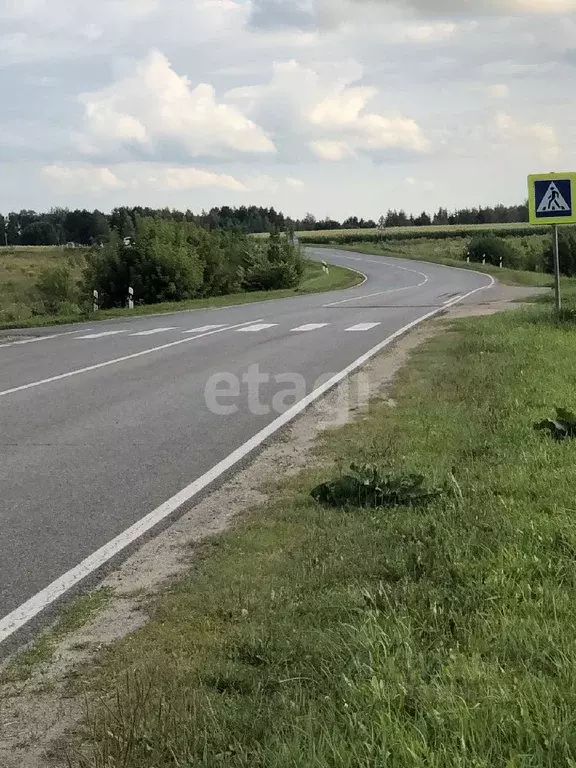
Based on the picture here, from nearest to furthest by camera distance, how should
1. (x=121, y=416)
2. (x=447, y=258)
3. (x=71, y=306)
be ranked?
1. (x=121, y=416)
2. (x=71, y=306)
3. (x=447, y=258)

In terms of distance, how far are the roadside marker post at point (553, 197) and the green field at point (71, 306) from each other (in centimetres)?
1474

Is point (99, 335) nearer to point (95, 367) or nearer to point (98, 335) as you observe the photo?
point (98, 335)

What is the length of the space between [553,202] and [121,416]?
9751mm

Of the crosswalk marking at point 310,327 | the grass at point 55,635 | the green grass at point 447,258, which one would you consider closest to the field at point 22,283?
the crosswalk marking at point 310,327

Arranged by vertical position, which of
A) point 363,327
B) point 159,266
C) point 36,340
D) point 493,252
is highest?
point 159,266

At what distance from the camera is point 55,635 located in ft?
15.1

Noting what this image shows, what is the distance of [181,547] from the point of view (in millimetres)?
5953

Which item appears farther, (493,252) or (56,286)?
(493,252)

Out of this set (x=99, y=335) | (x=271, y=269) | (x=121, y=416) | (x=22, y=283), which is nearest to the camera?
(x=121, y=416)

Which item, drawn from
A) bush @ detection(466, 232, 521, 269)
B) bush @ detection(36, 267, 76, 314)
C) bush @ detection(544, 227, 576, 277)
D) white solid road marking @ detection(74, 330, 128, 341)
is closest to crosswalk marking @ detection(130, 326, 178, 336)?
white solid road marking @ detection(74, 330, 128, 341)

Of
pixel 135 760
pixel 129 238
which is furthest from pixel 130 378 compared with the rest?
pixel 129 238

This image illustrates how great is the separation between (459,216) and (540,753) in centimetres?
17216

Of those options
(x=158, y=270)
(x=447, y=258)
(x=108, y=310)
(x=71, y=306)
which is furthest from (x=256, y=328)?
(x=447, y=258)

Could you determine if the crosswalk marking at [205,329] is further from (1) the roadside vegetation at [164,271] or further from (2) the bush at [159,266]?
(2) the bush at [159,266]
